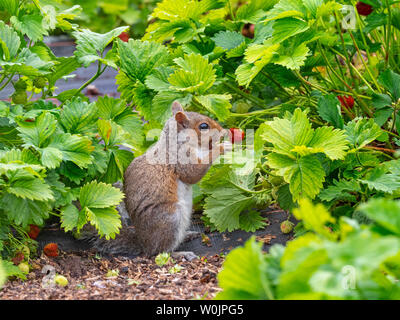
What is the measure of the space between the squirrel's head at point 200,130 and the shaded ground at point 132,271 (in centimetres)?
50

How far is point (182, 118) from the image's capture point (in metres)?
3.08

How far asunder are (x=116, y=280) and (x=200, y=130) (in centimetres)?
99

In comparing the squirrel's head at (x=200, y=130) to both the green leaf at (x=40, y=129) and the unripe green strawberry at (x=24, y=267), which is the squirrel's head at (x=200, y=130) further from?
the unripe green strawberry at (x=24, y=267)

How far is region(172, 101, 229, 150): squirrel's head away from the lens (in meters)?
3.11

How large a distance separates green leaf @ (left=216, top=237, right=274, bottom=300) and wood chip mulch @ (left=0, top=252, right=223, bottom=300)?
0.71 m

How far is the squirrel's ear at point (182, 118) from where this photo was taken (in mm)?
3043

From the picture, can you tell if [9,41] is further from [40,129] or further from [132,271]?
[132,271]

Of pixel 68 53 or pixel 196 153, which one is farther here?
pixel 68 53

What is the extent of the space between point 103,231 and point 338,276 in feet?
5.05

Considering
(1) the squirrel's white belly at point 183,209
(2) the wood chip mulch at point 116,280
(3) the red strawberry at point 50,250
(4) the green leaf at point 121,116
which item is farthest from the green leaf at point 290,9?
(3) the red strawberry at point 50,250

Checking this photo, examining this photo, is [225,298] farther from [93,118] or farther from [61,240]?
[61,240]

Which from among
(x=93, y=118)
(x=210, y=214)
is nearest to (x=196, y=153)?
(x=210, y=214)

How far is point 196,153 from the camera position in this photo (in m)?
3.12

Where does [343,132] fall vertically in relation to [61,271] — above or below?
above
